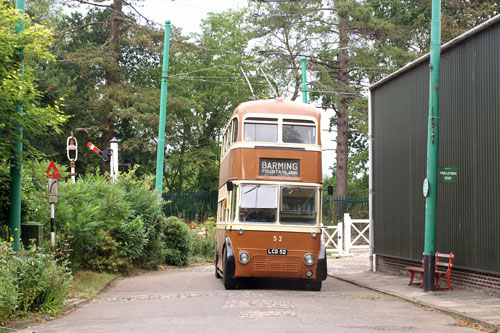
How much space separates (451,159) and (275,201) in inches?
182

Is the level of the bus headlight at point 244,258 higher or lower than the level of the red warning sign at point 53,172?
lower

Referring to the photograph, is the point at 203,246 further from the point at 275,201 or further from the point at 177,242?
the point at 275,201

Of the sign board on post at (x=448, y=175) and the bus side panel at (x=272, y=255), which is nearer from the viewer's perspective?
the sign board on post at (x=448, y=175)

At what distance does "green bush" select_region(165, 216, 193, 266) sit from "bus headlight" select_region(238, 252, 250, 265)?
32.7 feet

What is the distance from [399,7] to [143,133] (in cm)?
1747

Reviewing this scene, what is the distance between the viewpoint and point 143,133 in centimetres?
4384

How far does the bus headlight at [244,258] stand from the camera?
635 inches

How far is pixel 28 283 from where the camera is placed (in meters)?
12.3

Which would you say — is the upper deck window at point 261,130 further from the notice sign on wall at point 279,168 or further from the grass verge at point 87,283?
the grass verge at point 87,283

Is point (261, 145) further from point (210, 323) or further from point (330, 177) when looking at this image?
point (330, 177)

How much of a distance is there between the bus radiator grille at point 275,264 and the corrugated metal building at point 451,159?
13.0 feet

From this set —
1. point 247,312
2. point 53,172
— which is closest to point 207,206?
point 53,172

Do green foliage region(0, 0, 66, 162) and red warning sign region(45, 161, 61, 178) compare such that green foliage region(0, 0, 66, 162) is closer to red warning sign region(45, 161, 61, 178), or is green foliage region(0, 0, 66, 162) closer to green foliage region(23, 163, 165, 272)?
red warning sign region(45, 161, 61, 178)

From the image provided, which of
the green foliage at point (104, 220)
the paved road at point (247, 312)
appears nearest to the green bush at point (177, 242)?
the green foliage at point (104, 220)
